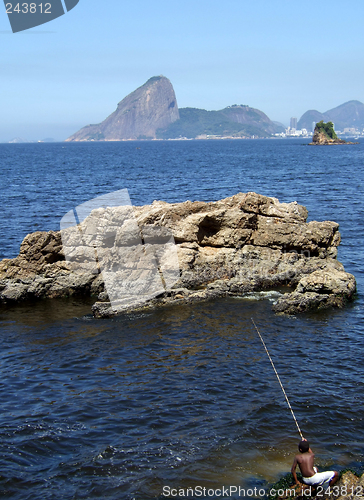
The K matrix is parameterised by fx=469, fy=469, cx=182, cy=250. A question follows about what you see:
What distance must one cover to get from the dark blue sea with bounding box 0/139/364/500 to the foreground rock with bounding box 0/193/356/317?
978mm

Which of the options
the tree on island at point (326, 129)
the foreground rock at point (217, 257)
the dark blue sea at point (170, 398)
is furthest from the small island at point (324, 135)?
the dark blue sea at point (170, 398)

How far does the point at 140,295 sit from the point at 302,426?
35.5 feet

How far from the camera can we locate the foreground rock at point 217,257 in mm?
21766

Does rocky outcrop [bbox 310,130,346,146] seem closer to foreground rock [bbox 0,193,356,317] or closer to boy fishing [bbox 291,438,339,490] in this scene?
foreground rock [bbox 0,193,356,317]

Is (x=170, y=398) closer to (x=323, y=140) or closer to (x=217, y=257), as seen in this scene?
(x=217, y=257)

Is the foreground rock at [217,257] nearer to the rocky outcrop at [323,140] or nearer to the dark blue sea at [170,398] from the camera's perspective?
the dark blue sea at [170,398]

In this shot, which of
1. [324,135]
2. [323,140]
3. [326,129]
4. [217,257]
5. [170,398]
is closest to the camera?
[170,398]

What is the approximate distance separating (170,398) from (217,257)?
34.5ft

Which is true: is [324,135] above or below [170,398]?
above

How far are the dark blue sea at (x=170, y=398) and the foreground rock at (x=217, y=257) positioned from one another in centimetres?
98

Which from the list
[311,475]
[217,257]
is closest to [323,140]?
[217,257]

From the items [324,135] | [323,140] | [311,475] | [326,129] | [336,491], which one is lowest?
[336,491]

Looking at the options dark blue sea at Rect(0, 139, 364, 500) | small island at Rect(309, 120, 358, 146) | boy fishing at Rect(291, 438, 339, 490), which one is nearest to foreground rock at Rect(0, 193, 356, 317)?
dark blue sea at Rect(0, 139, 364, 500)

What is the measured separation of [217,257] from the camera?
23094mm
